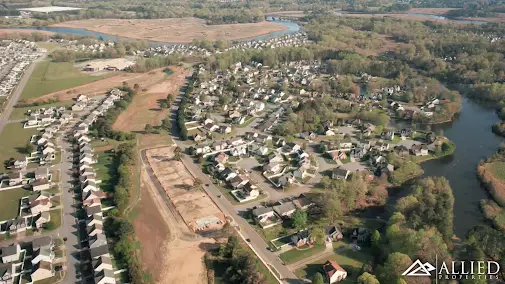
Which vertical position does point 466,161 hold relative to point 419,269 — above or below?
below

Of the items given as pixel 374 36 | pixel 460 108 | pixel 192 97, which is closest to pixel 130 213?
pixel 192 97

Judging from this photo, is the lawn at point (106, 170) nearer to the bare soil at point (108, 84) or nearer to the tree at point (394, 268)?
the tree at point (394, 268)

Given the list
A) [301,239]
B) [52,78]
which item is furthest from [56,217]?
[52,78]

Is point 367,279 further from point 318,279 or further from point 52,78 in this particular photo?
point 52,78

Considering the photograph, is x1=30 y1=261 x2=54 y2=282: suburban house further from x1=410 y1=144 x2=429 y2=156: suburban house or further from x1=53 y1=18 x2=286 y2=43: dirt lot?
x1=53 y1=18 x2=286 y2=43: dirt lot

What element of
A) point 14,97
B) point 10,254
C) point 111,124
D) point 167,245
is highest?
point 14,97

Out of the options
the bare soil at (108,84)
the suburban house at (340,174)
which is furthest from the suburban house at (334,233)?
the bare soil at (108,84)
